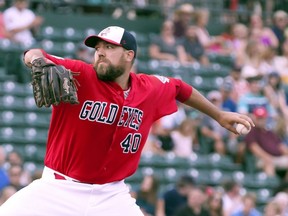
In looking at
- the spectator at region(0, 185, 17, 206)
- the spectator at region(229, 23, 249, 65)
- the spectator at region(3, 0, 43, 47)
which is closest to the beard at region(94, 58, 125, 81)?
the spectator at region(0, 185, 17, 206)

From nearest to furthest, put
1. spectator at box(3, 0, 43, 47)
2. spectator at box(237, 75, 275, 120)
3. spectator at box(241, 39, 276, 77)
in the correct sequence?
1. spectator at box(3, 0, 43, 47)
2. spectator at box(237, 75, 275, 120)
3. spectator at box(241, 39, 276, 77)

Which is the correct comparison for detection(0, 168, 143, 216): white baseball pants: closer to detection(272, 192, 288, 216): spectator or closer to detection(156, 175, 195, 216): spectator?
detection(156, 175, 195, 216): spectator

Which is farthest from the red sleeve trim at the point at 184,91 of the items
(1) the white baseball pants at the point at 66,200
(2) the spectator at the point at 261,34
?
(2) the spectator at the point at 261,34

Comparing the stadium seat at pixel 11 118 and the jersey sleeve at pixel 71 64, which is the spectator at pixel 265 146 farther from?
the jersey sleeve at pixel 71 64

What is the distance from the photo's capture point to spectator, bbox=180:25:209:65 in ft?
53.5

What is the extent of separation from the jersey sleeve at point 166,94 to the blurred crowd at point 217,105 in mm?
3486

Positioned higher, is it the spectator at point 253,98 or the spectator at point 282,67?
the spectator at point 253,98

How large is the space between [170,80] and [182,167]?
6.04 meters

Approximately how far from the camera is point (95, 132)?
7.51 metres

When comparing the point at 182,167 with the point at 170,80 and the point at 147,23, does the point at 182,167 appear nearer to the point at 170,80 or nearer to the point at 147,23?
the point at 147,23

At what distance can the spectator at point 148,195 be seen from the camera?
40.1 ft

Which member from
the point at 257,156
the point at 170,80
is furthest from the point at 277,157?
the point at 170,80

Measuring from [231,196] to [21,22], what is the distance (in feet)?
12.4

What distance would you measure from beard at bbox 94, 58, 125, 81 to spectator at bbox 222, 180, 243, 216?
567 centimetres
